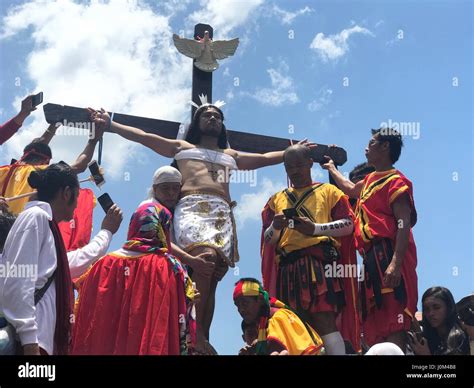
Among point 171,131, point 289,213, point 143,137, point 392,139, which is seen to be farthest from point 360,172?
point 143,137

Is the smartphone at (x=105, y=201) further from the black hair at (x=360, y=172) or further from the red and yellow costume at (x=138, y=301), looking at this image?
the black hair at (x=360, y=172)

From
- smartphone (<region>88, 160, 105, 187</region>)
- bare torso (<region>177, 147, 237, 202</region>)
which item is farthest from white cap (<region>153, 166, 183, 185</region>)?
bare torso (<region>177, 147, 237, 202</region>)

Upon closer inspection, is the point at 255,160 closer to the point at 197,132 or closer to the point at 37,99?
the point at 197,132

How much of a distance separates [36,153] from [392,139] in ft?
10.7

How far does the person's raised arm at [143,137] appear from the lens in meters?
6.61

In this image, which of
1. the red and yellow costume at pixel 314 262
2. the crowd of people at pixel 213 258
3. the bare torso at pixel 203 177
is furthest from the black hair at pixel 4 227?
the red and yellow costume at pixel 314 262

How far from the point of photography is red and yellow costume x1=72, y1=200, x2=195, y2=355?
14.7ft

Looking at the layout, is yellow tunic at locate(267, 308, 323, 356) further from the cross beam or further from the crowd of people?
the cross beam

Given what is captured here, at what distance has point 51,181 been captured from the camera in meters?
4.05

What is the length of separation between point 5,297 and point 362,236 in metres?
3.21

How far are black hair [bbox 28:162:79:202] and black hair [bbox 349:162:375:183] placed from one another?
12.4 ft

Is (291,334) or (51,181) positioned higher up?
(51,181)
